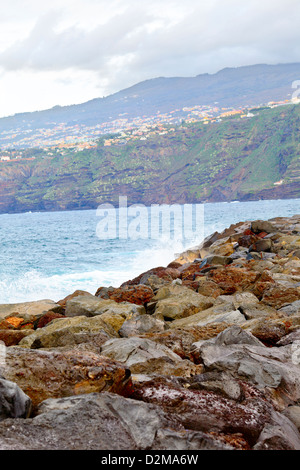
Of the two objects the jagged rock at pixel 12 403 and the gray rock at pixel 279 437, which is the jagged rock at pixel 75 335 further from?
the gray rock at pixel 279 437

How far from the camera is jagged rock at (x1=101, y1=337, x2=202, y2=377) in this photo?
3326mm

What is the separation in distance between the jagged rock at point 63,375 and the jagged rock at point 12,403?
0.87ft

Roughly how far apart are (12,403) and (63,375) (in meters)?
0.60

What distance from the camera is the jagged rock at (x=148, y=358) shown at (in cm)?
333

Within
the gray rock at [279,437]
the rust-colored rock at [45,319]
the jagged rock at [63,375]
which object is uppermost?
the jagged rock at [63,375]

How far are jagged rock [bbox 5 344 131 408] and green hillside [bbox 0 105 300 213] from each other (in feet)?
334

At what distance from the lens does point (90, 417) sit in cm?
219

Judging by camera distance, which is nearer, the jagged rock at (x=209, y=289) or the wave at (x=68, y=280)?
the jagged rock at (x=209, y=289)

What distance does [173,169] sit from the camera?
122 m

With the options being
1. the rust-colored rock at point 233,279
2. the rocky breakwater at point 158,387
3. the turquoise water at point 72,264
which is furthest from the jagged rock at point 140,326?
the turquoise water at point 72,264

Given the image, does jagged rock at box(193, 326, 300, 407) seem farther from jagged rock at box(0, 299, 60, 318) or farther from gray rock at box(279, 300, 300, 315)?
jagged rock at box(0, 299, 60, 318)
